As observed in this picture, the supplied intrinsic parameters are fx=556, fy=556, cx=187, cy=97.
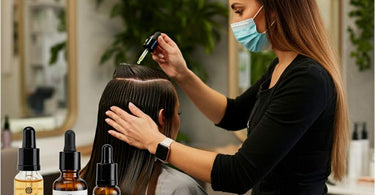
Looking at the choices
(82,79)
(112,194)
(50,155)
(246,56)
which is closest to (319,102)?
(112,194)

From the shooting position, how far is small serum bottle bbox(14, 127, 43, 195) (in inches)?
35.8

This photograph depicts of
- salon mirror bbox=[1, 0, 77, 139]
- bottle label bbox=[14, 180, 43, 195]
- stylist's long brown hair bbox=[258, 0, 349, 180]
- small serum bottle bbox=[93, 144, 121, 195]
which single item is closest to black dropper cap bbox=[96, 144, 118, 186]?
small serum bottle bbox=[93, 144, 121, 195]

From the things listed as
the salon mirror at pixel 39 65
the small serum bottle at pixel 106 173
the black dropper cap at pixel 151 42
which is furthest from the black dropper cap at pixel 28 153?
the salon mirror at pixel 39 65

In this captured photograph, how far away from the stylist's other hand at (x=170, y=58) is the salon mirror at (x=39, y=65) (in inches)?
63.7

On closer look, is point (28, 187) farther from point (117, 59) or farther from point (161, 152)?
point (117, 59)

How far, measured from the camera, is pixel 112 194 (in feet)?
2.98

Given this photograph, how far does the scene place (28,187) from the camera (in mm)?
915

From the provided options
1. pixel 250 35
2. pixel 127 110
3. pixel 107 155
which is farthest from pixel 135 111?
pixel 250 35

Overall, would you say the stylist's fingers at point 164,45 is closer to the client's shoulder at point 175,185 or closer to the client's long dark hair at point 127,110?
the client's long dark hair at point 127,110

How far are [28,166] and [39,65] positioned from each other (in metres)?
2.35

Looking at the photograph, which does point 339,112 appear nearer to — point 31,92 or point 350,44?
point 350,44

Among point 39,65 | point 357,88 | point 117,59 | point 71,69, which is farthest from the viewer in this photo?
point 117,59

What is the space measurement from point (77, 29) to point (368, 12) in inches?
66.6

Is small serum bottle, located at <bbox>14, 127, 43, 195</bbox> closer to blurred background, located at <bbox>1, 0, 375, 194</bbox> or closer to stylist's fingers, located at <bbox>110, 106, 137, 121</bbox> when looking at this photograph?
stylist's fingers, located at <bbox>110, 106, 137, 121</bbox>
